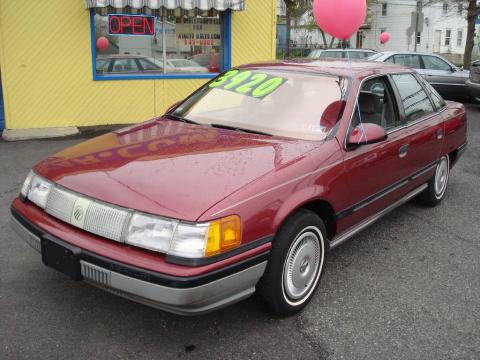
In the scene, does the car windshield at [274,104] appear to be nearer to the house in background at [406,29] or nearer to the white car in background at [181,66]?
the white car in background at [181,66]

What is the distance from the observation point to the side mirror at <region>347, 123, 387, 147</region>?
3.54 metres

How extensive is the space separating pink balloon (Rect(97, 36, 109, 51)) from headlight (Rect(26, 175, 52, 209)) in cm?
644

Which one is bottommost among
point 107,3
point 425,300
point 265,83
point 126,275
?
point 425,300

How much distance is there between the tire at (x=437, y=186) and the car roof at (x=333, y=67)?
48.5 inches

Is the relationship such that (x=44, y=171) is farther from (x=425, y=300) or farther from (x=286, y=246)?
(x=425, y=300)

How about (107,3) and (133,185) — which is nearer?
(133,185)

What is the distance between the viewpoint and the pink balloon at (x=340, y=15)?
7461 mm

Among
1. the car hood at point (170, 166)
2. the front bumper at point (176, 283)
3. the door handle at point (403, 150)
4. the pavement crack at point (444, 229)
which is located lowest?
the pavement crack at point (444, 229)

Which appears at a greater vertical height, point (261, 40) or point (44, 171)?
point (261, 40)

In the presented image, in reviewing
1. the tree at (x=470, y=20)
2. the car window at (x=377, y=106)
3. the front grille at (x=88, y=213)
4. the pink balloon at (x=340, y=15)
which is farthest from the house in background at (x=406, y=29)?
the front grille at (x=88, y=213)

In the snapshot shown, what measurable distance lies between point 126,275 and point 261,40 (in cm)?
837

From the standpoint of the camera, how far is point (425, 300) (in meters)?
3.48

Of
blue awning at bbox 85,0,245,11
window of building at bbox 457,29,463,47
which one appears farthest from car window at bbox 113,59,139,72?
window of building at bbox 457,29,463,47

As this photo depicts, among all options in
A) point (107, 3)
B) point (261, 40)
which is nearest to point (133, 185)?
A: point (107, 3)
